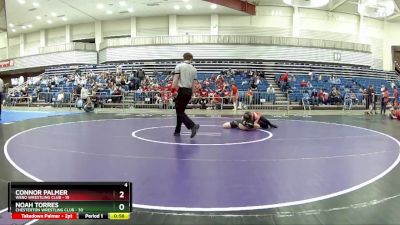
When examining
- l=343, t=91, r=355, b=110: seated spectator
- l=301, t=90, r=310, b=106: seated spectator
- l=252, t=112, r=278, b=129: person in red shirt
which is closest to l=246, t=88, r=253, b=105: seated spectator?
l=301, t=90, r=310, b=106: seated spectator

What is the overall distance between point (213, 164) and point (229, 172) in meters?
0.50

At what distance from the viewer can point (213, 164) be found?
190 inches

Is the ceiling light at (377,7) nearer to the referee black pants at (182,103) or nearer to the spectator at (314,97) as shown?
the spectator at (314,97)

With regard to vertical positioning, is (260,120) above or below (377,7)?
below

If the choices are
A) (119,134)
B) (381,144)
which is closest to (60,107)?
(119,134)

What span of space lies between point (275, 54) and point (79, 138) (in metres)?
22.7

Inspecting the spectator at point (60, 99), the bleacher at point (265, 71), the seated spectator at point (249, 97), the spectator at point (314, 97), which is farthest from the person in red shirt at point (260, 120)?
the spectator at point (60, 99)

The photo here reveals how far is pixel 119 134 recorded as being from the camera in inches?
311

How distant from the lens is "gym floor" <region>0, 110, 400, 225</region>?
2988 mm

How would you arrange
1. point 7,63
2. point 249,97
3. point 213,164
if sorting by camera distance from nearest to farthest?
1. point 213,164
2. point 249,97
3. point 7,63

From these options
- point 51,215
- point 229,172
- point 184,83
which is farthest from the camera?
point 184,83

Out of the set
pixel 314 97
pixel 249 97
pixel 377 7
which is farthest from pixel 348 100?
pixel 377 7

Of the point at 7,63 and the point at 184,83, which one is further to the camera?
the point at 7,63

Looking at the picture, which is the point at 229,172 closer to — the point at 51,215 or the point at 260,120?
the point at 51,215
